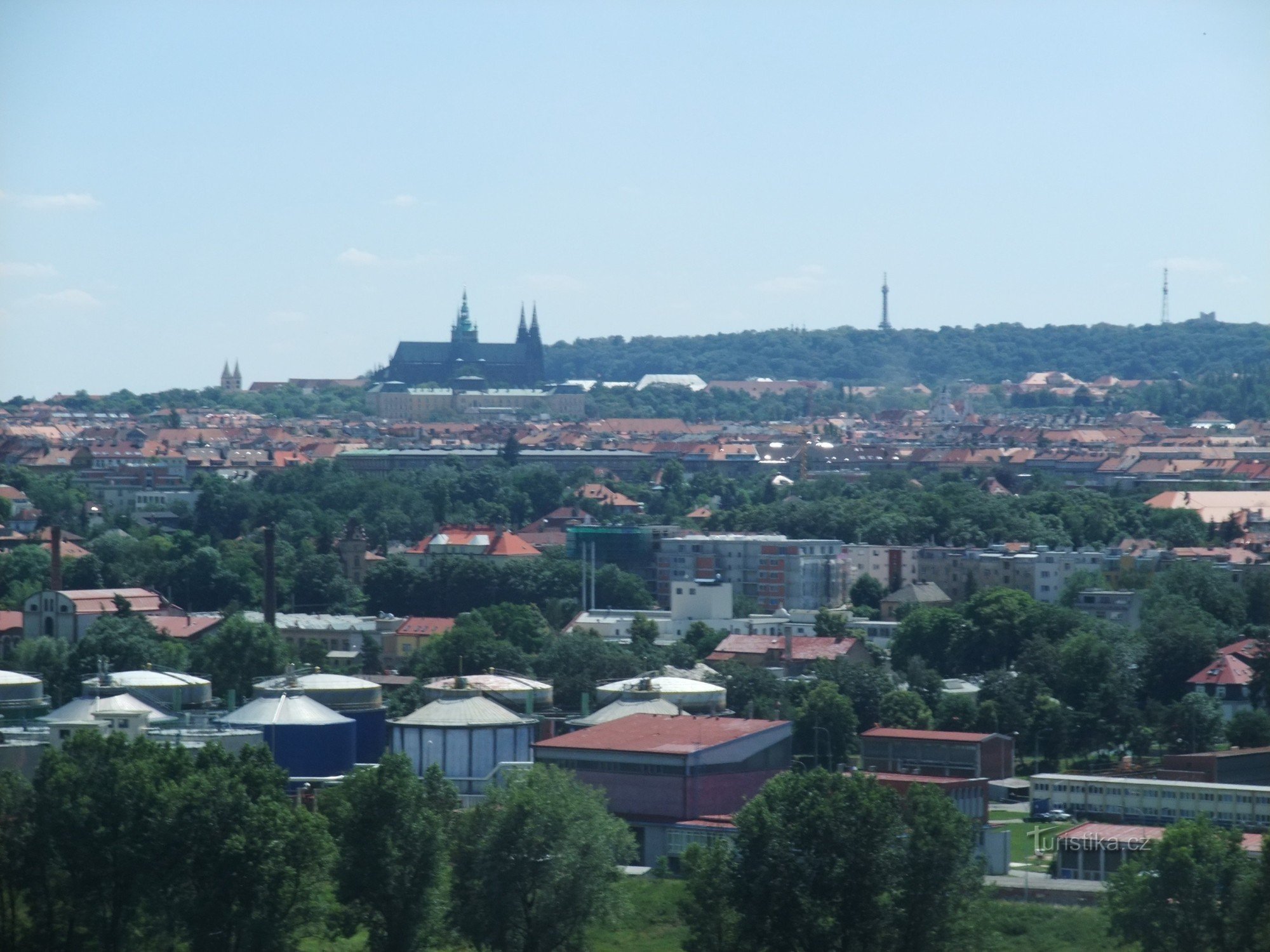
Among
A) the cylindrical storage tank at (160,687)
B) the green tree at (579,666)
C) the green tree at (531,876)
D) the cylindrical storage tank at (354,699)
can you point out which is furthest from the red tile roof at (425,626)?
the green tree at (531,876)

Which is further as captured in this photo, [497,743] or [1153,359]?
[1153,359]

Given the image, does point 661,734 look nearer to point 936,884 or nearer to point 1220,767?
point 1220,767

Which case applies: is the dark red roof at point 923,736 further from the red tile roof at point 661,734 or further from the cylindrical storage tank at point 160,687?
the cylindrical storage tank at point 160,687

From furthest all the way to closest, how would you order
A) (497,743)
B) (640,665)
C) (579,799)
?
(640,665), (497,743), (579,799)

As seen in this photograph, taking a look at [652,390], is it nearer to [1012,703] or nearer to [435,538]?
[435,538]

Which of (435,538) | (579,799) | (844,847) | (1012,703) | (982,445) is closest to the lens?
(844,847)

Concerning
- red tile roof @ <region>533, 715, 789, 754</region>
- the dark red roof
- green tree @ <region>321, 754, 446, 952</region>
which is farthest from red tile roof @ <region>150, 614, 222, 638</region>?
green tree @ <region>321, 754, 446, 952</region>

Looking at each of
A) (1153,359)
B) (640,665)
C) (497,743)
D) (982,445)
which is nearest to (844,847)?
(497,743)
